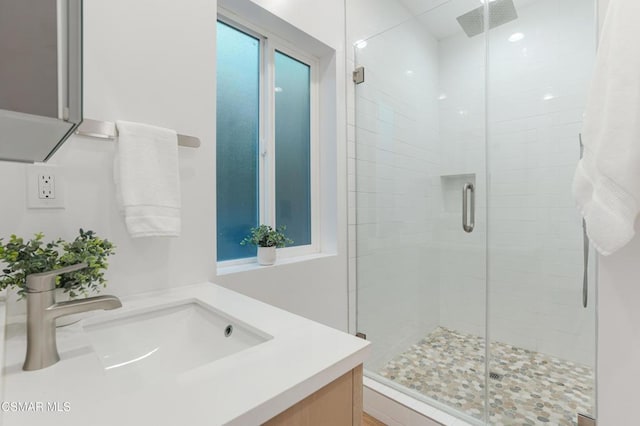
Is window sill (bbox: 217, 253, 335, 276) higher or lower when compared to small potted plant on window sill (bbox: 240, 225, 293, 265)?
lower

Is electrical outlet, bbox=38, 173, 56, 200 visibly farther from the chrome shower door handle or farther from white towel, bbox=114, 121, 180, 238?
the chrome shower door handle

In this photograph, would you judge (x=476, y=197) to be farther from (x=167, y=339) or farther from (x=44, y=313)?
(x=44, y=313)

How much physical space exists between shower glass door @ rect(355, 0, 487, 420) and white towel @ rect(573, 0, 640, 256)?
1.05m

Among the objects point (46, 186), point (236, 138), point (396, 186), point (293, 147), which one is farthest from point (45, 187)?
point (396, 186)

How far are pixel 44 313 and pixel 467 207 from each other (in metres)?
2.06

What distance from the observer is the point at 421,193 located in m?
2.14

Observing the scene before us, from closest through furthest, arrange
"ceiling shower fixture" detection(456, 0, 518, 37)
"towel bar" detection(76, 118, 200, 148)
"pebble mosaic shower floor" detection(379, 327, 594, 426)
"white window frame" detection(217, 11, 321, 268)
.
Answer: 1. "towel bar" detection(76, 118, 200, 148)
2. "pebble mosaic shower floor" detection(379, 327, 594, 426)
3. "white window frame" detection(217, 11, 321, 268)
4. "ceiling shower fixture" detection(456, 0, 518, 37)

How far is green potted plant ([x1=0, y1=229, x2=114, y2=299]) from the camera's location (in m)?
0.65

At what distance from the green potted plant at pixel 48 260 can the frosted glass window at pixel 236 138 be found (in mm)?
725

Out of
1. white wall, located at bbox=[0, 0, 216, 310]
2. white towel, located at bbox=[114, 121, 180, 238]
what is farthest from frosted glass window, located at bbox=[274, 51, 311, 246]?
white towel, located at bbox=[114, 121, 180, 238]

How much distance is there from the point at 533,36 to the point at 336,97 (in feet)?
4.36

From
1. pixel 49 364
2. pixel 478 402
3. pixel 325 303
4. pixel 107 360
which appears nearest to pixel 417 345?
pixel 478 402

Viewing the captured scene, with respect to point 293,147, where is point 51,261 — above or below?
below

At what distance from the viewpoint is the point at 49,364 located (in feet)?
1.82
